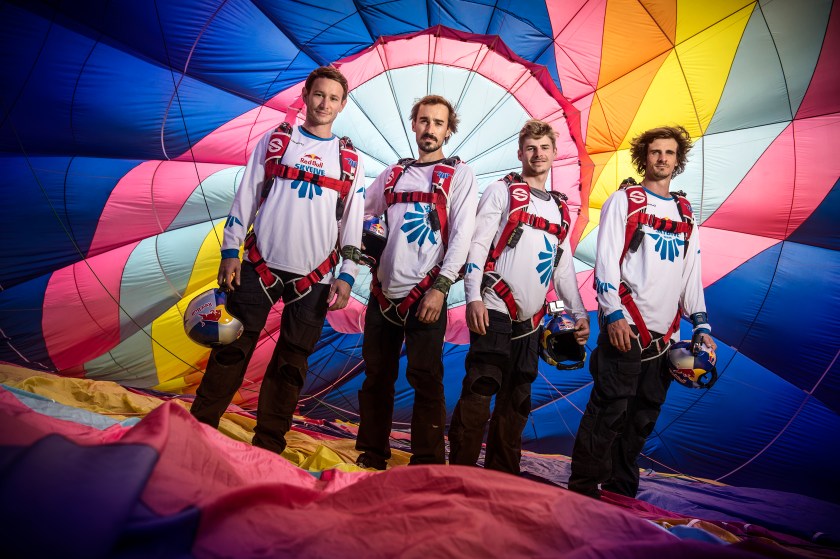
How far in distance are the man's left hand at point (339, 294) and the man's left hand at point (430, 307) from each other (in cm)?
41

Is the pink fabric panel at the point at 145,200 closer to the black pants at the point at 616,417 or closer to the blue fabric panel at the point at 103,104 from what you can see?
the blue fabric panel at the point at 103,104

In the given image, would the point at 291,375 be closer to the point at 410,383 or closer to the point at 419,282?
the point at 410,383

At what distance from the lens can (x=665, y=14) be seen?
4.63 meters

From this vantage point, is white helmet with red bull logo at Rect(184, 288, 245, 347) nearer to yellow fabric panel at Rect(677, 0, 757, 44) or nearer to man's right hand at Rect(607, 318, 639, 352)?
man's right hand at Rect(607, 318, 639, 352)

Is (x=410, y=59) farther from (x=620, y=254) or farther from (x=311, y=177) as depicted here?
(x=620, y=254)

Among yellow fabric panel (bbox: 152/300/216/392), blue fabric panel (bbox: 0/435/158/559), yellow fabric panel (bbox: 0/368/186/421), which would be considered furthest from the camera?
yellow fabric panel (bbox: 152/300/216/392)

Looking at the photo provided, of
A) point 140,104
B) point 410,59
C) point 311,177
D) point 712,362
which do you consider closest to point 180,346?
point 140,104

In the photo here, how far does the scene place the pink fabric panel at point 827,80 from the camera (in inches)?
165

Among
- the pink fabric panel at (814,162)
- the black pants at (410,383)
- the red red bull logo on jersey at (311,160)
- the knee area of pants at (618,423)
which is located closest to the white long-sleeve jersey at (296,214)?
the red red bull logo on jersey at (311,160)

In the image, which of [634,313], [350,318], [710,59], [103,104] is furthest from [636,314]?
[103,104]

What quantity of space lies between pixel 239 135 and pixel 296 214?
218 cm

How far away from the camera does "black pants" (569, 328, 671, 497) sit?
131 inches

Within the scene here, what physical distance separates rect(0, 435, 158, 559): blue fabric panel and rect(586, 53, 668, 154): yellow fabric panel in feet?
15.1

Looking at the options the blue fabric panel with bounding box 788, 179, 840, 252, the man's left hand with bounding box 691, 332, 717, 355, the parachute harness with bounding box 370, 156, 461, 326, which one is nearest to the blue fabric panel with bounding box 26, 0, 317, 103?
the parachute harness with bounding box 370, 156, 461, 326
